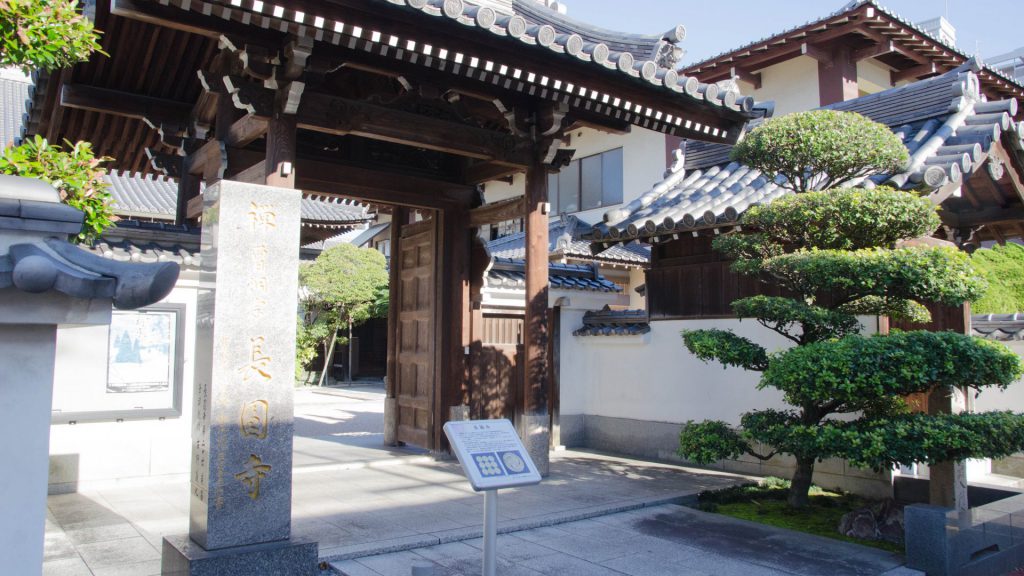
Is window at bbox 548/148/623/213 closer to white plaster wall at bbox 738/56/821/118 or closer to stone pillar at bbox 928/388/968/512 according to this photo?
white plaster wall at bbox 738/56/821/118

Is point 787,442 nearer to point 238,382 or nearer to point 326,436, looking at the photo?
point 238,382

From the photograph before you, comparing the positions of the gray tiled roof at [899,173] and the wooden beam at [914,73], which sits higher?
the wooden beam at [914,73]

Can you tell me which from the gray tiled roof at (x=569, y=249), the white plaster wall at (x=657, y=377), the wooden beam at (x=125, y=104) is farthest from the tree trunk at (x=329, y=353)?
the wooden beam at (x=125, y=104)

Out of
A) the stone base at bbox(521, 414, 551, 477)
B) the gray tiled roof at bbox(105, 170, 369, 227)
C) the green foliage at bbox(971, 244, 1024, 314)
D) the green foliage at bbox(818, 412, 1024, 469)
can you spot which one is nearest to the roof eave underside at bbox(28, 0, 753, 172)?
the stone base at bbox(521, 414, 551, 477)

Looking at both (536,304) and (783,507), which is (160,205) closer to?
(536,304)

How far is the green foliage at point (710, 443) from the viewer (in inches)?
272

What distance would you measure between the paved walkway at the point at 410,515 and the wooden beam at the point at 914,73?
15066 millimetres

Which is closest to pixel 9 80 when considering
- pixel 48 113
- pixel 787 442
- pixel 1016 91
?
pixel 48 113

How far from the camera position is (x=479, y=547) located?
6.18 meters

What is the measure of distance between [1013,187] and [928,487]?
4.17 m

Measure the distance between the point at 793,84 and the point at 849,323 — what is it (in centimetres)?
1417

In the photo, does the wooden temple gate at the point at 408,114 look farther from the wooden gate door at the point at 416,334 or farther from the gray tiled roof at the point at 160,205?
the gray tiled roof at the point at 160,205

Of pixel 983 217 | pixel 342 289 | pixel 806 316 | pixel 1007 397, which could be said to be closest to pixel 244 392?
pixel 806 316

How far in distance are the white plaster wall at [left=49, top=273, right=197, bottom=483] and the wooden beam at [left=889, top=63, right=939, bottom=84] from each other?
62.0ft
